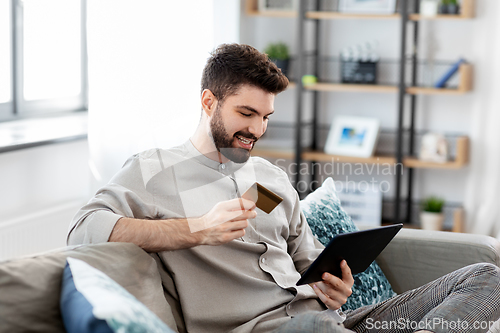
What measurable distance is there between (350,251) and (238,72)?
53 centimetres

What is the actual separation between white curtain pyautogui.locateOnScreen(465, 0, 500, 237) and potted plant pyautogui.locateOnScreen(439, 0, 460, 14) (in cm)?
16

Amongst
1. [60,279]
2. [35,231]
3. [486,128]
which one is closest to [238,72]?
[60,279]

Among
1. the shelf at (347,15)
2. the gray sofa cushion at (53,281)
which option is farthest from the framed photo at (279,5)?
the gray sofa cushion at (53,281)

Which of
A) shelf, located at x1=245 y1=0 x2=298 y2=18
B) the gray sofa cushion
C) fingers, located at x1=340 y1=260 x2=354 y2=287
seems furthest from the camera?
shelf, located at x1=245 y1=0 x2=298 y2=18

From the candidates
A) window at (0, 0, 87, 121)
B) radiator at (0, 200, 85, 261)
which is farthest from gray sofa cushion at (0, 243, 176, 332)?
window at (0, 0, 87, 121)

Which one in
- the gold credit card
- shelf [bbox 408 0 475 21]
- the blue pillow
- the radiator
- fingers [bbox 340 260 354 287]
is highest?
shelf [bbox 408 0 475 21]

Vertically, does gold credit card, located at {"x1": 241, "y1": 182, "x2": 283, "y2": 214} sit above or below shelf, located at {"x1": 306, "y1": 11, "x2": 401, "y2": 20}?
below

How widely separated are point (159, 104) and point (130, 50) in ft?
0.94

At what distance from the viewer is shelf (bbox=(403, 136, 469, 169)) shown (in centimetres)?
332

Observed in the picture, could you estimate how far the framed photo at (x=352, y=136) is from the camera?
3500 mm

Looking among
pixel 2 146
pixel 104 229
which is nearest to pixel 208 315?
pixel 104 229

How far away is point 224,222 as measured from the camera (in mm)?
1272

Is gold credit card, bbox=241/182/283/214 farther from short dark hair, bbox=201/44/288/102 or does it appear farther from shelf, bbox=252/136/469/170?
shelf, bbox=252/136/469/170

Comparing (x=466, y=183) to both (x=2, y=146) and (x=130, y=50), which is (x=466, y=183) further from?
(x=2, y=146)
